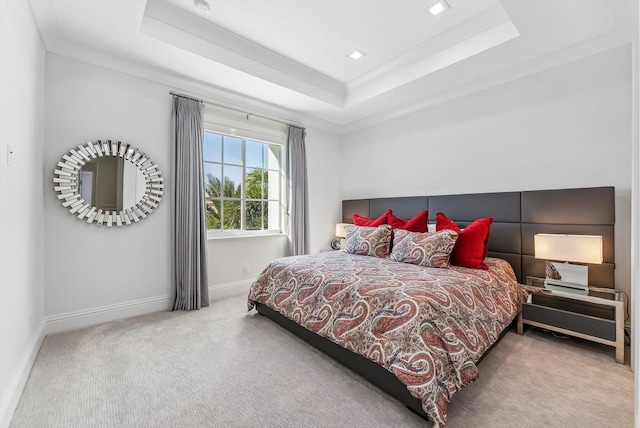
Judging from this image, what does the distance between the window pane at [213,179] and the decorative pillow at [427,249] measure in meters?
2.43

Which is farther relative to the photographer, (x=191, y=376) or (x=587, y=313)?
(x=587, y=313)

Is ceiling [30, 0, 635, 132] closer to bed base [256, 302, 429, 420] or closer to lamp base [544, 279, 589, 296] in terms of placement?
lamp base [544, 279, 589, 296]

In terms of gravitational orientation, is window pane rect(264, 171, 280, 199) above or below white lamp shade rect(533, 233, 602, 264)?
above

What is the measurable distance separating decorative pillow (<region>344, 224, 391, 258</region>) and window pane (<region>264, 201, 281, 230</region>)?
147 cm

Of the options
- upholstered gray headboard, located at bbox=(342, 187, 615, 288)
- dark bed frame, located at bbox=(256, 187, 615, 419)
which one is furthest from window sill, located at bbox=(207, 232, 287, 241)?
upholstered gray headboard, located at bbox=(342, 187, 615, 288)

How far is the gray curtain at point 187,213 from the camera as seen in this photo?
10.1 feet

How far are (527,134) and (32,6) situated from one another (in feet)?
14.5

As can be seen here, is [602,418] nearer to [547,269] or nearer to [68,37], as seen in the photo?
[547,269]

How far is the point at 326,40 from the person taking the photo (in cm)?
279

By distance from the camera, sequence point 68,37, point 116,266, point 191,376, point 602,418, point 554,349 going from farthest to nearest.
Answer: point 116,266 → point 68,37 → point 554,349 → point 191,376 → point 602,418

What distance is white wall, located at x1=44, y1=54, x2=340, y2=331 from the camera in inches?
98.1

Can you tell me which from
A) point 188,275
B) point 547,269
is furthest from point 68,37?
point 547,269

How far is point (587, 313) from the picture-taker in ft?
7.54

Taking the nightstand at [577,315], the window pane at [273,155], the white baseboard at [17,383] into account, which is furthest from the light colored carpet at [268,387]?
the window pane at [273,155]
